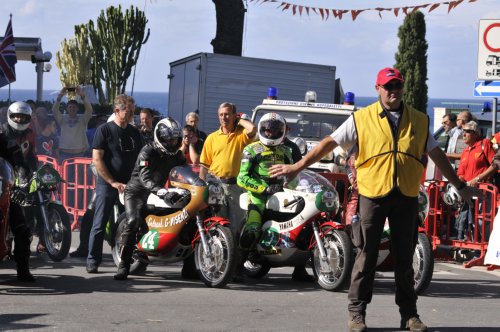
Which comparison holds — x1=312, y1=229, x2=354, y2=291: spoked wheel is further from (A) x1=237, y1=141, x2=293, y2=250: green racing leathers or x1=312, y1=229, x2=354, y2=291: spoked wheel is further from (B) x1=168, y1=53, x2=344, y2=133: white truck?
(B) x1=168, y1=53, x2=344, y2=133: white truck

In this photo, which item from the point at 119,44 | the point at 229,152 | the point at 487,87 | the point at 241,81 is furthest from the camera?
the point at 119,44

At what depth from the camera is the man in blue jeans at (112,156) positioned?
1205 centimetres

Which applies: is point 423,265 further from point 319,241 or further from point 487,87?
point 487,87

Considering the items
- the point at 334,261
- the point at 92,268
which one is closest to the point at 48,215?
the point at 92,268

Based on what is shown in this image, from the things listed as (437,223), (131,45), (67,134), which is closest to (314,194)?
(437,223)

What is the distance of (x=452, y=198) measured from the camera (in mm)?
14430

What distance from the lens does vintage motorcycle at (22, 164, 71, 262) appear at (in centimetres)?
1307

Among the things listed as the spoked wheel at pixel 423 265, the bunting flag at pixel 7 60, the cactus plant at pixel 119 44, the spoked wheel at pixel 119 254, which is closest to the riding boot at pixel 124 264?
the spoked wheel at pixel 119 254

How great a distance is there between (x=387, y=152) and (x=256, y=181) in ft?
9.75

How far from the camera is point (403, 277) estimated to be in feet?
27.2

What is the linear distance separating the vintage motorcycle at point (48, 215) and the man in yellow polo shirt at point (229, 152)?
1.96 metres

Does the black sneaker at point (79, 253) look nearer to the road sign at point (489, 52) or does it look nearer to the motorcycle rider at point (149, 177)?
the motorcycle rider at point (149, 177)

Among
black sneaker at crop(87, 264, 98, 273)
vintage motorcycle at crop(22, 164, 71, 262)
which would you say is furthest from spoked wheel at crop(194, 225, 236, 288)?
vintage motorcycle at crop(22, 164, 71, 262)

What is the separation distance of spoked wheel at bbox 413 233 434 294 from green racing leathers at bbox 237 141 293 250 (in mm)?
1490
